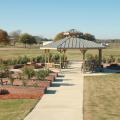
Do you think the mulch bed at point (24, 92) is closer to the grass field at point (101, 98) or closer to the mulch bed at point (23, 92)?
the mulch bed at point (23, 92)

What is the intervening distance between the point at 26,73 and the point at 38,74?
2.63 ft

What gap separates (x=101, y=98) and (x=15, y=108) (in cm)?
484

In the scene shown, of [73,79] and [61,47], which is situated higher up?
[61,47]

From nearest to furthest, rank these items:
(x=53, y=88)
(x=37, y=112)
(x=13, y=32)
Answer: (x=37, y=112) < (x=53, y=88) < (x=13, y=32)

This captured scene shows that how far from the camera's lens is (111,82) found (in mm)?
25000

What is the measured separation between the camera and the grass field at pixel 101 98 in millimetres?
14422

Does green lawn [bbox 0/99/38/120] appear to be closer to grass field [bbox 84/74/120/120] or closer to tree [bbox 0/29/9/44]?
grass field [bbox 84/74/120/120]

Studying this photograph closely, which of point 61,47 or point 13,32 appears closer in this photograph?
point 61,47

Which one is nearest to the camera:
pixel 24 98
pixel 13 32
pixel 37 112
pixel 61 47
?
pixel 37 112

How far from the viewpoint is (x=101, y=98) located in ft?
60.1

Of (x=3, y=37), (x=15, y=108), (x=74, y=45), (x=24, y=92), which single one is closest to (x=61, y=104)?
(x=15, y=108)

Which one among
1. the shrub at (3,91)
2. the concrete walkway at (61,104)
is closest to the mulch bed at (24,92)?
the shrub at (3,91)

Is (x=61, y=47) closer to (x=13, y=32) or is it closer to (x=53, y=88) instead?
(x=53, y=88)

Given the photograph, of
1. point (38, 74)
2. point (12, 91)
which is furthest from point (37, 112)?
point (38, 74)
